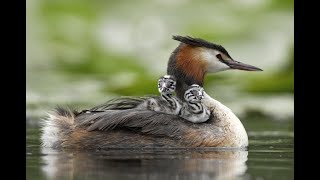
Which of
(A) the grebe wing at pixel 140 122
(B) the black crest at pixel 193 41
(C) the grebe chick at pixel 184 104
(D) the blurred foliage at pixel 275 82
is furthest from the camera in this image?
(D) the blurred foliage at pixel 275 82

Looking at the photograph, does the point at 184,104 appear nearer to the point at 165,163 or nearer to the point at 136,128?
the point at 136,128

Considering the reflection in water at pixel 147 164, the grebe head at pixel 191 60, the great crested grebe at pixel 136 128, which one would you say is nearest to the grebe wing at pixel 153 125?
the great crested grebe at pixel 136 128

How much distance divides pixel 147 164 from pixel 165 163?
6.2 inches

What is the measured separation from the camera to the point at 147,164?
822cm

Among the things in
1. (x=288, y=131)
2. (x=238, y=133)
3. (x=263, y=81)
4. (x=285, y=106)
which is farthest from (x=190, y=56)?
(x=263, y=81)

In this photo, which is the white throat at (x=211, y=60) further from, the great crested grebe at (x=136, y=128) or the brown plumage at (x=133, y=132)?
the brown plumage at (x=133, y=132)

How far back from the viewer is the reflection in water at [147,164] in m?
7.71

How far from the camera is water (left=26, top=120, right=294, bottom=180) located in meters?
7.71

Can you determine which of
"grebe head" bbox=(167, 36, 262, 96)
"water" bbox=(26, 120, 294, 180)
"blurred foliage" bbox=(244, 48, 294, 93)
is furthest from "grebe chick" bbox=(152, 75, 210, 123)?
"blurred foliage" bbox=(244, 48, 294, 93)

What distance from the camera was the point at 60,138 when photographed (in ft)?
30.8

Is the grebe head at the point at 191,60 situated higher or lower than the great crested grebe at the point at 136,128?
higher

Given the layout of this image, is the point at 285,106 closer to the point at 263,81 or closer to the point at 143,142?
the point at 263,81

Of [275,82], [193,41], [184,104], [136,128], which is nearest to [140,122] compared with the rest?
[136,128]

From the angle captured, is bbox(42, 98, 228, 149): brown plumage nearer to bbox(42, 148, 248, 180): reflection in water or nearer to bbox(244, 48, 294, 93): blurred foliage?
bbox(42, 148, 248, 180): reflection in water
